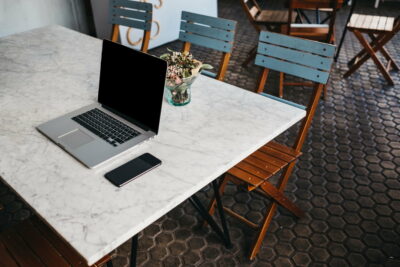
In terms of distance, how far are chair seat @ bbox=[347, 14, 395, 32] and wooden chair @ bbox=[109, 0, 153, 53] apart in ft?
7.78

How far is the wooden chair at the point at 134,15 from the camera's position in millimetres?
2926

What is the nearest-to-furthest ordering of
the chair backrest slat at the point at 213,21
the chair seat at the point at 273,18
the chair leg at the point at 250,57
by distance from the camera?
the chair backrest slat at the point at 213,21
the chair seat at the point at 273,18
the chair leg at the point at 250,57

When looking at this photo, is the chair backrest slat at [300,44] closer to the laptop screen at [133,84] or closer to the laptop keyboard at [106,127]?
the laptop screen at [133,84]

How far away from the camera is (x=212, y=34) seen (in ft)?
8.22

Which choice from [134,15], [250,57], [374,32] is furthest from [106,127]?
[374,32]

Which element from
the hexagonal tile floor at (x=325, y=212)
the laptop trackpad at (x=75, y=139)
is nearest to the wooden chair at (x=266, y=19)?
the hexagonal tile floor at (x=325, y=212)

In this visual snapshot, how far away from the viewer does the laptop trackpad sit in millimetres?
1514

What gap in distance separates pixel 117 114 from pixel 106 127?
0.38 feet

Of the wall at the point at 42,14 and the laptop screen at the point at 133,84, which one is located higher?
the laptop screen at the point at 133,84

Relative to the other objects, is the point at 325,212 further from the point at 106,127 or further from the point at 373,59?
the point at 373,59

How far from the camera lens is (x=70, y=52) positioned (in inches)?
97.8

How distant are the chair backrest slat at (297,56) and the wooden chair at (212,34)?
0.26 meters

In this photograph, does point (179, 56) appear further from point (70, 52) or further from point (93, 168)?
point (70, 52)

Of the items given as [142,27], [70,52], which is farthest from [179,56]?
[142,27]
